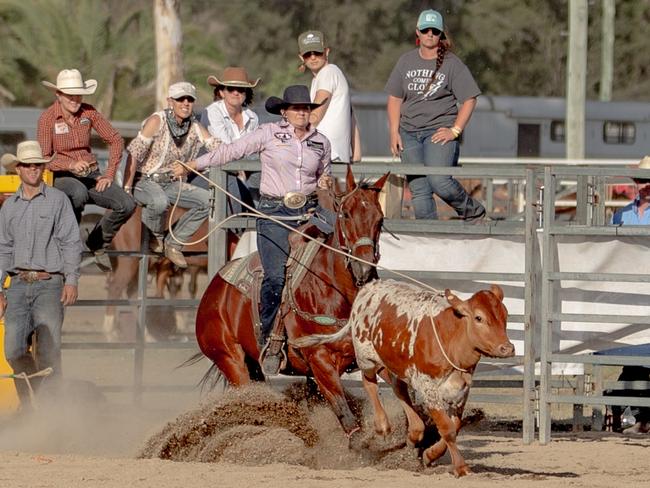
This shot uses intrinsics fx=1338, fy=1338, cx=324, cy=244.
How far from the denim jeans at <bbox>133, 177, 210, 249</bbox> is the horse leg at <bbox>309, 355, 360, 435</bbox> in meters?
2.62

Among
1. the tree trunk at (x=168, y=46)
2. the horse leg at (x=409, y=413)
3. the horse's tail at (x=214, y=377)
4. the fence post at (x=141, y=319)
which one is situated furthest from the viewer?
the tree trunk at (x=168, y=46)

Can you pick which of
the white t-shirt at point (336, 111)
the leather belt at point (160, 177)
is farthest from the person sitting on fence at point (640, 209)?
the leather belt at point (160, 177)

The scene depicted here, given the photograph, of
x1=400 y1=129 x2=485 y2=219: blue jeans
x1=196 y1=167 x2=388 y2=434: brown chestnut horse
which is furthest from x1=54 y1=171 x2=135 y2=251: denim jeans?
x1=400 y1=129 x2=485 y2=219: blue jeans

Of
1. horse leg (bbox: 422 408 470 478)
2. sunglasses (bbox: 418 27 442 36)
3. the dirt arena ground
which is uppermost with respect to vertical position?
sunglasses (bbox: 418 27 442 36)

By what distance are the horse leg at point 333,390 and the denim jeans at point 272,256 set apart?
482mm

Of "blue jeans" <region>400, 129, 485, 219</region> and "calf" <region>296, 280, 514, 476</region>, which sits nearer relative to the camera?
"calf" <region>296, 280, 514, 476</region>

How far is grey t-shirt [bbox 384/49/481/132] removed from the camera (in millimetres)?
10188

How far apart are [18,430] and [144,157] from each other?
239 cm

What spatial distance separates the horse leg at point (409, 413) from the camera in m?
7.98

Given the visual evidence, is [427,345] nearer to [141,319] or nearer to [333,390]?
[333,390]

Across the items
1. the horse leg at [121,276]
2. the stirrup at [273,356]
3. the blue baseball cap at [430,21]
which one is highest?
the blue baseball cap at [430,21]

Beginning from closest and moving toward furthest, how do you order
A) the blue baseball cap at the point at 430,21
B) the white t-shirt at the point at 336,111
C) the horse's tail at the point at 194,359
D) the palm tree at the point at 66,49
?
the blue baseball cap at the point at 430,21 < the horse's tail at the point at 194,359 < the white t-shirt at the point at 336,111 < the palm tree at the point at 66,49

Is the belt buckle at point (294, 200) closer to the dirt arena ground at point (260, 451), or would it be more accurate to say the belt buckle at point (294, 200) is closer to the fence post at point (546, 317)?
the dirt arena ground at point (260, 451)

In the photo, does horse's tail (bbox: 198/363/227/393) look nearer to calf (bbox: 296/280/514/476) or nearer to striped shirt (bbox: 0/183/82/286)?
striped shirt (bbox: 0/183/82/286)
